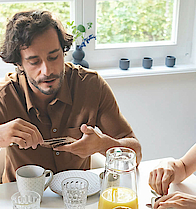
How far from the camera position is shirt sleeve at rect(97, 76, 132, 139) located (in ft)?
4.65

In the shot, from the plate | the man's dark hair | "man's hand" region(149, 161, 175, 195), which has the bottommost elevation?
the plate

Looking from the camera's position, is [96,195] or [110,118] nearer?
[96,195]

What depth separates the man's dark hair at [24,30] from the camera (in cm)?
124

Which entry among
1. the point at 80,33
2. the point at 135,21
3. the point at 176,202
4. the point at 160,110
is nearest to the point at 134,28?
the point at 135,21

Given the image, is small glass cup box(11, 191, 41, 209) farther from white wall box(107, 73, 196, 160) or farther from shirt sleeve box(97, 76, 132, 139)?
white wall box(107, 73, 196, 160)

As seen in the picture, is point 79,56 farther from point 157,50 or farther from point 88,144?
point 88,144

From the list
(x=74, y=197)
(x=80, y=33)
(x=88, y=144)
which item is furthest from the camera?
(x=80, y=33)

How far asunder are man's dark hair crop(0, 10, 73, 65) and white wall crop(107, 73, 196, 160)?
0.87m

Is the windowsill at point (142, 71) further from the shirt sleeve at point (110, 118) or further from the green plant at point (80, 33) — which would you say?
the shirt sleeve at point (110, 118)

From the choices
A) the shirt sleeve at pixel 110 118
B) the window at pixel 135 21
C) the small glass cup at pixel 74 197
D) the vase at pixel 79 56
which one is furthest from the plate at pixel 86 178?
the window at pixel 135 21

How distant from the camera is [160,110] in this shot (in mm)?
2328

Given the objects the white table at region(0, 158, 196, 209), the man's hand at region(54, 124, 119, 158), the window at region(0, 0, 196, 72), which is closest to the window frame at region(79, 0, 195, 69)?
the window at region(0, 0, 196, 72)

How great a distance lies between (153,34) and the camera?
2312 millimetres

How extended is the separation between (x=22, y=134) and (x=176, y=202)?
0.55 meters
